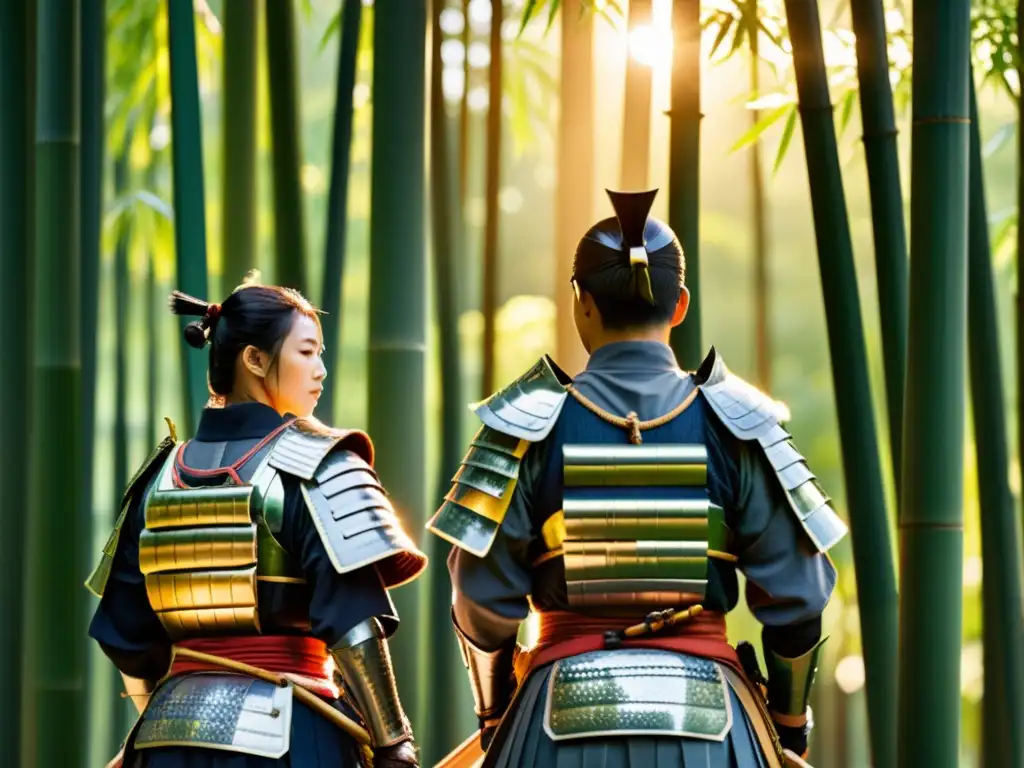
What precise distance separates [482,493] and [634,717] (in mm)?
358

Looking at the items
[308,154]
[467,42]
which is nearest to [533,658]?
[467,42]

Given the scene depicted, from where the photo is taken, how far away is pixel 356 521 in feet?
7.65

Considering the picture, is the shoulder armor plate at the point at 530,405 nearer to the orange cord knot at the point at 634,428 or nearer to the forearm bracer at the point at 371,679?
the orange cord knot at the point at 634,428

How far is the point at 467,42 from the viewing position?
4.10m

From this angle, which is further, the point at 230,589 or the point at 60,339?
the point at 60,339

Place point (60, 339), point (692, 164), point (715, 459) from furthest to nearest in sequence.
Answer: point (60, 339) → point (692, 164) → point (715, 459)

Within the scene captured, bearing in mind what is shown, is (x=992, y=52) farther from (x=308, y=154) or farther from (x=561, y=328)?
(x=308, y=154)

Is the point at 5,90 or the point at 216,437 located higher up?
the point at 5,90

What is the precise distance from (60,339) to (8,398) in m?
0.45

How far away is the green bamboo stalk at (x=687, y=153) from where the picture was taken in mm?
2672

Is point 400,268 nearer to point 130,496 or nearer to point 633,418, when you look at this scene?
point 130,496

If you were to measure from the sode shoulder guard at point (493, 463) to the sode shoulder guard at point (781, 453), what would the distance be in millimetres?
228

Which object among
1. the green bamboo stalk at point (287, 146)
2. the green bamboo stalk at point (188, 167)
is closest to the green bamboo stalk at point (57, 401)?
the green bamboo stalk at point (188, 167)

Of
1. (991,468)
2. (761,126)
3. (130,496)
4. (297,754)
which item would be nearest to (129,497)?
(130,496)
